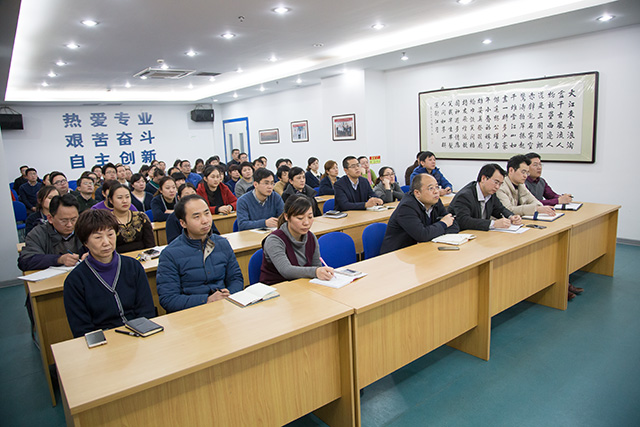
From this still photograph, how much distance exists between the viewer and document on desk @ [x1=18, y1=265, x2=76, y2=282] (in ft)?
8.97

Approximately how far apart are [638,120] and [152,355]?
19.8ft

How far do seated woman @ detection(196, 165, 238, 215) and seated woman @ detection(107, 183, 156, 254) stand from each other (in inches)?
62.7

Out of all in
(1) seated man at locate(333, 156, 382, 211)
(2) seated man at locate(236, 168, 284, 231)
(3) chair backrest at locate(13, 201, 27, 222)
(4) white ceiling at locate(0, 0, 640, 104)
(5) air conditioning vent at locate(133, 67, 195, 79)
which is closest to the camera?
(2) seated man at locate(236, 168, 284, 231)

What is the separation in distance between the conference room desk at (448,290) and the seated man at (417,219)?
0.13 meters

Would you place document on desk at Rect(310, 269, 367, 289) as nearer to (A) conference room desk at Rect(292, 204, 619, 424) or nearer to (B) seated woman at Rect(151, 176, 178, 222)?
(A) conference room desk at Rect(292, 204, 619, 424)

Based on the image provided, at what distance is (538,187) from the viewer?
15.1ft

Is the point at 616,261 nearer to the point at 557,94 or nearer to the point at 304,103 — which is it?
the point at 557,94

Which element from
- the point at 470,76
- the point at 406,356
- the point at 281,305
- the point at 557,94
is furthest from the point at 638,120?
the point at 281,305

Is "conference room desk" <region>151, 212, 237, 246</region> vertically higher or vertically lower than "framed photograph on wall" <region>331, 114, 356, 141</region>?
lower

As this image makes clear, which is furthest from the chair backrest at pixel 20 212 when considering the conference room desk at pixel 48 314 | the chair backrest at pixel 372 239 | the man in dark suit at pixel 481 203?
the man in dark suit at pixel 481 203

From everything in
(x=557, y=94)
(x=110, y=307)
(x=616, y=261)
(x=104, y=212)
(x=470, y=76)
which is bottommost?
(x=616, y=261)

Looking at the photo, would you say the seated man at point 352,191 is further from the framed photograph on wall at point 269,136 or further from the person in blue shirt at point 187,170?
the framed photograph on wall at point 269,136

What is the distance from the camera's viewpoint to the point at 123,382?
56.9 inches

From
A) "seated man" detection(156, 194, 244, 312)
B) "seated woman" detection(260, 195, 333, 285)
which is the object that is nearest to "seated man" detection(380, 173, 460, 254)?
"seated woman" detection(260, 195, 333, 285)
